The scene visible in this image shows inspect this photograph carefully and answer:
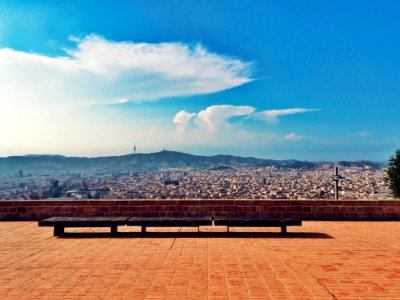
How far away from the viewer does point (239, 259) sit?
5.62 m

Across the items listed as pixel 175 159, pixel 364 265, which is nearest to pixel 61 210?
pixel 364 265

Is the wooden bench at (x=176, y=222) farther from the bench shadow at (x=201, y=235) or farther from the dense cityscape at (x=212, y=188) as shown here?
the dense cityscape at (x=212, y=188)

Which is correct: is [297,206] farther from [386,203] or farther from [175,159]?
[175,159]

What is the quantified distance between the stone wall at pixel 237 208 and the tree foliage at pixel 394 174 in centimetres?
782

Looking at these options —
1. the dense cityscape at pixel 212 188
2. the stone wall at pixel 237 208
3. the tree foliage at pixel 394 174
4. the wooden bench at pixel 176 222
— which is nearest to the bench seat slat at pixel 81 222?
the wooden bench at pixel 176 222

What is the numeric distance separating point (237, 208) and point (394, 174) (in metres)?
10.8

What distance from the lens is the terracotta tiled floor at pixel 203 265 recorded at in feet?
13.6

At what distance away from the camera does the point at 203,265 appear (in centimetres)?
527

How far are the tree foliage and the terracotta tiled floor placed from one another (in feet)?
32.8

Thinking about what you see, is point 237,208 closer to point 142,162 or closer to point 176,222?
point 176,222

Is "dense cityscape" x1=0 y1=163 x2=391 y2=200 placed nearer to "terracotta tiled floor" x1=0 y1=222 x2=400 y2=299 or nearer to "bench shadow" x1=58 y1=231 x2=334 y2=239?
"bench shadow" x1=58 y1=231 x2=334 y2=239

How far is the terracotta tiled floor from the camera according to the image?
4.14 meters

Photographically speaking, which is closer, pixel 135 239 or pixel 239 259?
pixel 239 259

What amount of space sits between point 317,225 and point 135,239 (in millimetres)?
4659
